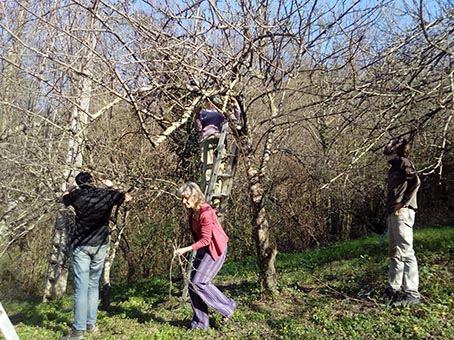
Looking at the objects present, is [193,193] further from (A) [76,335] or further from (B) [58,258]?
(B) [58,258]

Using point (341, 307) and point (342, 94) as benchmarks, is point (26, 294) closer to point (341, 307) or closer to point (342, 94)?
point (341, 307)

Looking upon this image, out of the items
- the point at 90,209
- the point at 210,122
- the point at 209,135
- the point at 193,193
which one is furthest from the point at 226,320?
the point at 210,122

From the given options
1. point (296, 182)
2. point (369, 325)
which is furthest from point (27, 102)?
point (369, 325)

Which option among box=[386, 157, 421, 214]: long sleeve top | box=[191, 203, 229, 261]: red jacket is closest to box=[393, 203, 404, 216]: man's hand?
box=[386, 157, 421, 214]: long sleeve top

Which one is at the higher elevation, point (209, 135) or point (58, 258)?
point (209, 135)

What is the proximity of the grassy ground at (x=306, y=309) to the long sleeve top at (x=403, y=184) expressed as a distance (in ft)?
3.75

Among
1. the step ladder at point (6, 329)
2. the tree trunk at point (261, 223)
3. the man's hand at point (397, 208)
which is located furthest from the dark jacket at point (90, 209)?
the man's hand at point (397, 208)

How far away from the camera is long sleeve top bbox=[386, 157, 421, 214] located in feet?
14.6

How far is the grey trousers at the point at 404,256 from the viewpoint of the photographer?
449 cm

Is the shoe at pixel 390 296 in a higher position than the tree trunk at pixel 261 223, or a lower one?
lower

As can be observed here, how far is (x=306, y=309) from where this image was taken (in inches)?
188

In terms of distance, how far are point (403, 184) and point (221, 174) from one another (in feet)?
6.85

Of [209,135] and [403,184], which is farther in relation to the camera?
[209,135]

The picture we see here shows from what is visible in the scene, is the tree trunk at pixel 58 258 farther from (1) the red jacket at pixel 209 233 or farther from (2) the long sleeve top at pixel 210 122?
(1) the red jacket at pixel 209 233
